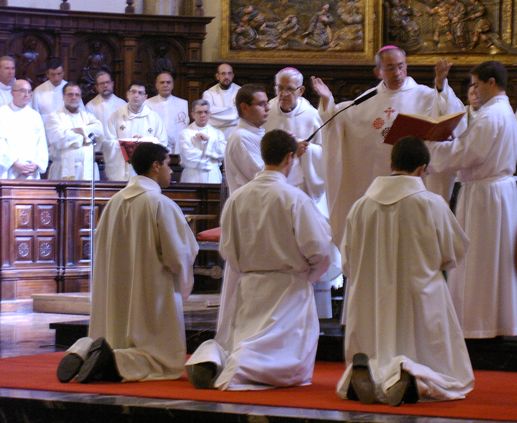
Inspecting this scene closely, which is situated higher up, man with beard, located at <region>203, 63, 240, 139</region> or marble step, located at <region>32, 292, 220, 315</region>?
man with beard, located at <region>203, 63, 240, 139</region>

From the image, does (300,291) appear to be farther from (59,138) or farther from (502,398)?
(59,138)

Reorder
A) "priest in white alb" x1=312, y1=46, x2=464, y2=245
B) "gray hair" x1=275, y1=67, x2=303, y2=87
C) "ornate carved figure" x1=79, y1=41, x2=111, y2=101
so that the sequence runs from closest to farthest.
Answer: "priest in white alb" x1=312, y1=46, x2=464, y2=245 < "gray hair" x1=275, y1=67, x2=303, y2=87 < "ornate carved figure" x1=79, y1=41, x2=111, y2=101

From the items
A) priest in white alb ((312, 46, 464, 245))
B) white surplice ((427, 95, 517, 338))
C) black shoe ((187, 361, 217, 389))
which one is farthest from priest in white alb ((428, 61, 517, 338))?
black shoe ((187, 361, 217, 389))

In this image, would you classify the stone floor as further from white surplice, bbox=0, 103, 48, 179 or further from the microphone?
the microphone

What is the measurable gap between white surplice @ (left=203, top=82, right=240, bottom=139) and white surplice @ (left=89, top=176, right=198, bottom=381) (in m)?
9.09

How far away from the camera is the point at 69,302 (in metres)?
12.5

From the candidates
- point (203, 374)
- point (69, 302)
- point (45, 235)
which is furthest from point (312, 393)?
point (45, 235)

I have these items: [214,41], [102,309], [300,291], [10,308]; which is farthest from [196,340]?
[214,41]

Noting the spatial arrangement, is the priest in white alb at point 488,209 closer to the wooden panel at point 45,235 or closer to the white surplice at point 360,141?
the white surplice at point 360,141

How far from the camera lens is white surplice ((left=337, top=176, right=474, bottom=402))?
6.40 m

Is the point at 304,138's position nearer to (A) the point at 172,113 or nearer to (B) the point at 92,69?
(A) the point at 172,113

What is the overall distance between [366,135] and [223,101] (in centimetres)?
836

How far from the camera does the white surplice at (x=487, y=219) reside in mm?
7973

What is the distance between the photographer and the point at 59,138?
15.3 meters
